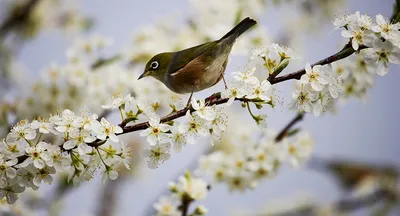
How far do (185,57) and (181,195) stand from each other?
0.60m

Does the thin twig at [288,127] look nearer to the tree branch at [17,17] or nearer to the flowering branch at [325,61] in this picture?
the flowering branch at [325,61]

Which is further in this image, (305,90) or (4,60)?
(4,60)

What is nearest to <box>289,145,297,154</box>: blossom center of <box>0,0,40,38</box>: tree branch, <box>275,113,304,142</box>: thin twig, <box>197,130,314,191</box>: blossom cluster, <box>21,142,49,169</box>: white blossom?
<box>197,130,314,191</box>: blossom cluster

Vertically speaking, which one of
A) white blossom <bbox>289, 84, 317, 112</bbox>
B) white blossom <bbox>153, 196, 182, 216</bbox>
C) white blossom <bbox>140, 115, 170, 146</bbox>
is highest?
white blossom <bbox>289, 84, 317, 112</bbox>

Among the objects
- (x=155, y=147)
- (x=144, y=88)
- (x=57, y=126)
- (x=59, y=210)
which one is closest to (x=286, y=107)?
(x=155, y=147)

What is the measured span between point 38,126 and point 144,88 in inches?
54.7

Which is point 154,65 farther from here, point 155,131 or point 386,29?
point 386,29

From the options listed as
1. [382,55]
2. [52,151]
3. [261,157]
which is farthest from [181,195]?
[382,55]

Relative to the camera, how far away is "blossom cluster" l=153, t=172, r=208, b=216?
1.96m

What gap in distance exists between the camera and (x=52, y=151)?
1.42m

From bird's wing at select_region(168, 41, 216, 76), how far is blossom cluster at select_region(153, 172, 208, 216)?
501 mm

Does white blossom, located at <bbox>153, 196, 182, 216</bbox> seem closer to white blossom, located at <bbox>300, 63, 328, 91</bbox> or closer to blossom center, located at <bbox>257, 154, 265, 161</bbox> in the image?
blossom center, located at <bbox>257, 154, 265, 161</bbox>

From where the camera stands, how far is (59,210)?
2.62m

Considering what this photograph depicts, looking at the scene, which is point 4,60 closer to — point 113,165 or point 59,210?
point 59,210
